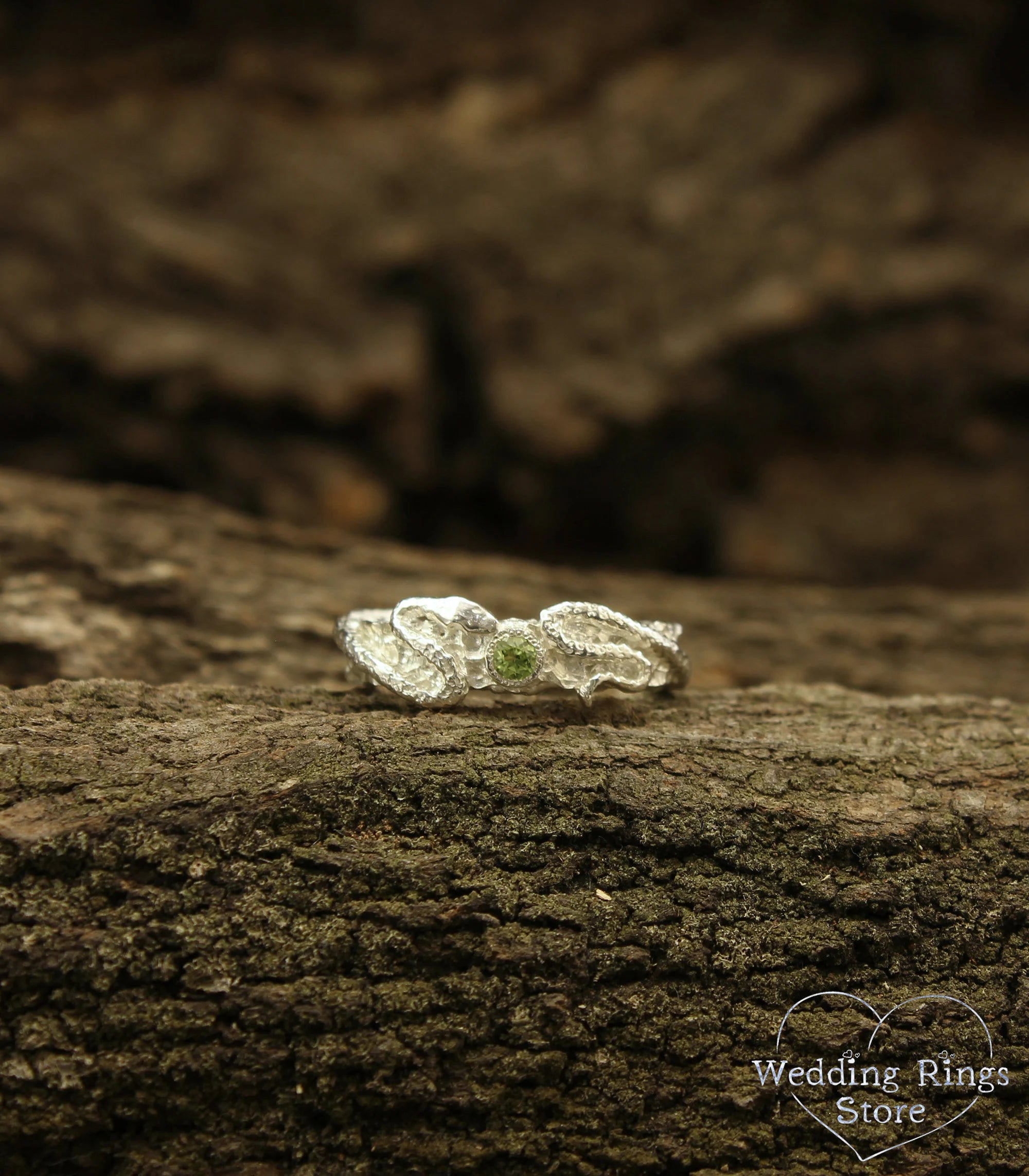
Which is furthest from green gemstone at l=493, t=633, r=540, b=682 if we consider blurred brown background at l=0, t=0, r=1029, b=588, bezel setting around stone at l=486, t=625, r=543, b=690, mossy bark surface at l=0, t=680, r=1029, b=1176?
blurred brown background at l=0, t=0, r=1029, b=588

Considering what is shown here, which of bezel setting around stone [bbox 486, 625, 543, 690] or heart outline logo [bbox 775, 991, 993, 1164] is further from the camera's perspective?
bezel setting around stone [bbox 486, 625, 543, 690]

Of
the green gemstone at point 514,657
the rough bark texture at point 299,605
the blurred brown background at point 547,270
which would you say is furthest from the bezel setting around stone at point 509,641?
the blurred brown background at point 547,270

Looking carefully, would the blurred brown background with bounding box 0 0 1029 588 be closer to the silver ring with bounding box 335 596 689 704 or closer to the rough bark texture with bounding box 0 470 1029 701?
the rough bark texture with bounding box 0 470 1029 701

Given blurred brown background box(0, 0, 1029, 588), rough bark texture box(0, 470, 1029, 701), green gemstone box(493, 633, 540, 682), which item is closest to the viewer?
green gemstone box(493, 633, 540, 682)

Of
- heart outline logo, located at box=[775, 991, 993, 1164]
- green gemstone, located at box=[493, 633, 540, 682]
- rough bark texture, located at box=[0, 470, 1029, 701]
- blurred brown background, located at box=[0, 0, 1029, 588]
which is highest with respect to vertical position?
blurred brown background, located at box=[0, 0, 1029, 588]

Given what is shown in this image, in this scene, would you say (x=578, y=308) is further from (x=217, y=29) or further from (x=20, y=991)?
(x=20, y=991)

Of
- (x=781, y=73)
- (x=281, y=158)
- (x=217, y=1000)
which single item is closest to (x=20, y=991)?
(x=217, y=1000)

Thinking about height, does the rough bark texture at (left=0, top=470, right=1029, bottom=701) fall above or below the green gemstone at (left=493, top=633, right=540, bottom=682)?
above
